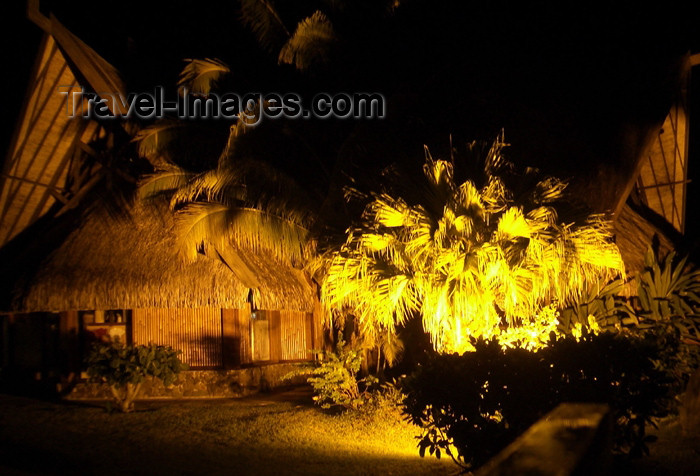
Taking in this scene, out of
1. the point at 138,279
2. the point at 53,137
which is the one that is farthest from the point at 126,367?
the point at 53,137

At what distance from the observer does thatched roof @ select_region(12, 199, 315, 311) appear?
39.4 ft

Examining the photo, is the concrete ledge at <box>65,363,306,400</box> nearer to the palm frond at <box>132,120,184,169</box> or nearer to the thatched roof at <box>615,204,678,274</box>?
the palm frond at <box>132,120,184,169</box>

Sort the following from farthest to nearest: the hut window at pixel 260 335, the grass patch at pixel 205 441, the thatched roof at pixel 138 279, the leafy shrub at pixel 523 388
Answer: the hut window at pixel 260 335
the thatched roof at pixel 138 279
the grass patch at pixel 205 441
the leafy shrub at pixel 523 388

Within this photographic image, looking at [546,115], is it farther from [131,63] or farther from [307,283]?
[131,63]

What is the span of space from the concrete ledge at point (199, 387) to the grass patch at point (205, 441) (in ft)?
3.79

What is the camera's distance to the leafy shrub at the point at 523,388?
19.8 ft

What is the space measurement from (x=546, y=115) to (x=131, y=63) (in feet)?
29.9

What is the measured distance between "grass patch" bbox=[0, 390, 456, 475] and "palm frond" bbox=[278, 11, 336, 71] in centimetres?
572

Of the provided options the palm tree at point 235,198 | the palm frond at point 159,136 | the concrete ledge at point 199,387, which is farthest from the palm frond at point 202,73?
the concrete ledge at point 199,387

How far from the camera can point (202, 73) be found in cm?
1121

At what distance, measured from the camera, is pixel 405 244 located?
9008mm

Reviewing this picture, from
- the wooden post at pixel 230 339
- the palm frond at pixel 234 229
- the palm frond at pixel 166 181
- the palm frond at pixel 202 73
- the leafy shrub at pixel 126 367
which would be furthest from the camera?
the wooden post at pixel 230 339

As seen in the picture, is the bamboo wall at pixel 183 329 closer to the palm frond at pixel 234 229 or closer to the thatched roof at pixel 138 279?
the thatched roof at pixel 138 279

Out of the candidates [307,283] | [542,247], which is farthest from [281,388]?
[542,247]
